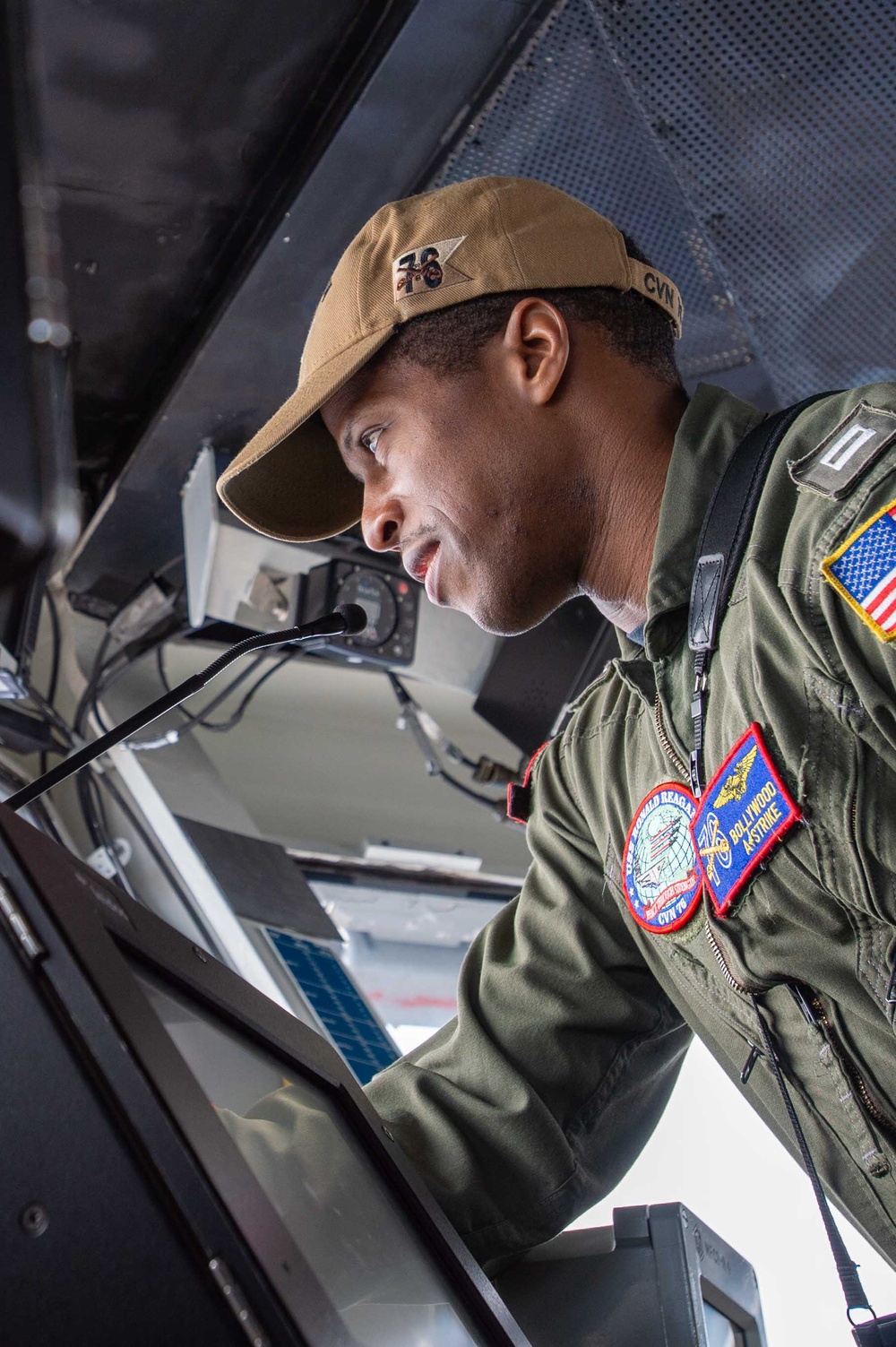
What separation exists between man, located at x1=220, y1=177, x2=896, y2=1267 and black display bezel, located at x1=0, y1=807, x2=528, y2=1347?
0.40 m

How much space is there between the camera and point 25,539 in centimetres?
78

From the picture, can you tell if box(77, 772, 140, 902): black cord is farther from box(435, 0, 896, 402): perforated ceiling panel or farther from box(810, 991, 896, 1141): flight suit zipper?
box(810, 991, 896, 1141): flight suit zipper

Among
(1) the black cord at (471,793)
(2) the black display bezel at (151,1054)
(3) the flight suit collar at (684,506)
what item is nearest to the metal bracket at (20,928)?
(2) the black display bezel at (151,1054)

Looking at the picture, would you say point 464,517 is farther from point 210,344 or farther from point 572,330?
point 210,344

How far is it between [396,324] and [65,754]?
118 centimetres

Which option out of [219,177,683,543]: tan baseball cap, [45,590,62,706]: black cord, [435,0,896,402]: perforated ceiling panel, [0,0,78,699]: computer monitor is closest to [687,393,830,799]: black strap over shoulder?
[219,177,683,543]: tan baseball cap

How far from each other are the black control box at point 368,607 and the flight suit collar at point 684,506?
977 millimetres

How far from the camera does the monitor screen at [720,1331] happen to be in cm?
104

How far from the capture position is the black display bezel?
542 mm

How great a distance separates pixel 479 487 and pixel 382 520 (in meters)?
0.15

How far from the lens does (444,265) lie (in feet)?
4.12

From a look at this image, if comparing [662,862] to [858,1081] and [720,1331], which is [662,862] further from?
[720,1331]

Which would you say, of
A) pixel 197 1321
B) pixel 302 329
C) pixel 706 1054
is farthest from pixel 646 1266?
pixel 302 329

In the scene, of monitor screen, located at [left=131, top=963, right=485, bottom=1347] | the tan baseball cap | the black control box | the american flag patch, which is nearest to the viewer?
monitor screen, located at [left=131, top=963, right=485, bottom=1347]
